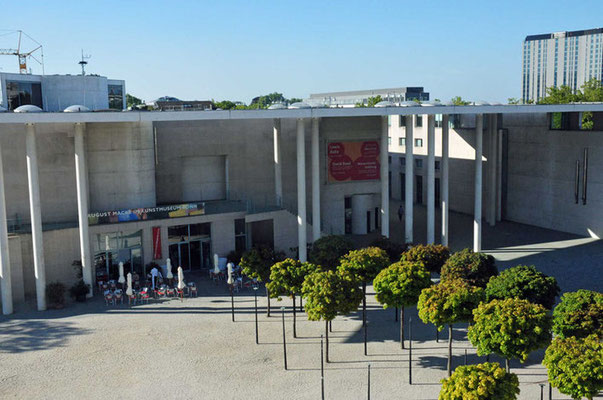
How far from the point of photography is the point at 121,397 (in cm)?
2064

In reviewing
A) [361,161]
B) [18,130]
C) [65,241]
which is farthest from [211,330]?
[361,161]

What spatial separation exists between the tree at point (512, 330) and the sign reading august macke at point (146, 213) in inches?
791

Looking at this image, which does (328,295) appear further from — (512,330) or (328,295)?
(512,330)

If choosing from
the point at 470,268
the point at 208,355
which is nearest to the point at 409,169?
the point at 470,268

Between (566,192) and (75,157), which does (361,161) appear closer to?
(566,192)

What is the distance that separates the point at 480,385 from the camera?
627 inches

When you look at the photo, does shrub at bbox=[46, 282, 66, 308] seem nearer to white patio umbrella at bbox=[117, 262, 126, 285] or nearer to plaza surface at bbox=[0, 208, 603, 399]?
plaza surface at bbox=[0, 208, 603, 399]

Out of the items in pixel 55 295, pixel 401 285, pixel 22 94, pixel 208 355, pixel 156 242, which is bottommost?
pixel 208 355

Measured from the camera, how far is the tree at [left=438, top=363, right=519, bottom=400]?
1588 cm

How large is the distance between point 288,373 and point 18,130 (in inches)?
775

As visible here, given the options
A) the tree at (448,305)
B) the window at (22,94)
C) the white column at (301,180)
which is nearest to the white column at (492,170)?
the white column at (301,180)

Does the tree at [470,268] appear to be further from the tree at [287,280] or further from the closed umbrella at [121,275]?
the closed umbrella at [121,275]

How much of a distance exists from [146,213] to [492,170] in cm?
2606

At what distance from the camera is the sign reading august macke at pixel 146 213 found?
33.0m
